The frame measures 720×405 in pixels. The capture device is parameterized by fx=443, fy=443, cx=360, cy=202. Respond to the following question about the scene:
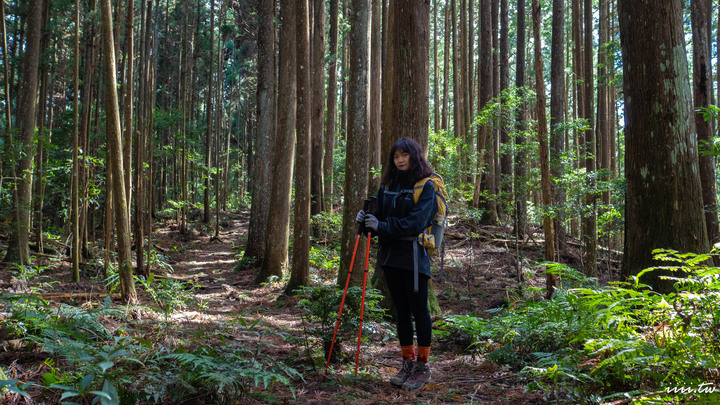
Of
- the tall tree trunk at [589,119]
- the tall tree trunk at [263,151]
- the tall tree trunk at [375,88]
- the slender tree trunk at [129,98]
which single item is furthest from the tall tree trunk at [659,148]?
the tall tree trunk at [375,88]

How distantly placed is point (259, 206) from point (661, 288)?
957cm

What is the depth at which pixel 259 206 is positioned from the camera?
1195 centimetres

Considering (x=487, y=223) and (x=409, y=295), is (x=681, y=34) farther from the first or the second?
(x=487, y=223)

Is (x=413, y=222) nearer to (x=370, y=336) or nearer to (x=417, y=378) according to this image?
(x=417, y=378)

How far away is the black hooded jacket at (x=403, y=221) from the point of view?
3.72 m

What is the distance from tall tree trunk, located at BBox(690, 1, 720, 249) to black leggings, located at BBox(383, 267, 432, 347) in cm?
578

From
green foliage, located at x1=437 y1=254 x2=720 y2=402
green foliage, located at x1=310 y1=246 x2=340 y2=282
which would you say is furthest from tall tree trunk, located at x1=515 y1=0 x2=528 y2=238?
green foliage, located at x1=437 y1=254 x2=720 y2=402

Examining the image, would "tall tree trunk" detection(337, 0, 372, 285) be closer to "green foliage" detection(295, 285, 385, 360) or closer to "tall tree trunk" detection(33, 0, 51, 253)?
"green foliage" detection(295, 285, 385, 360)

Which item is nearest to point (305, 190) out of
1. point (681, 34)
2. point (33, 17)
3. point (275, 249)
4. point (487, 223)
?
point (275, 249)

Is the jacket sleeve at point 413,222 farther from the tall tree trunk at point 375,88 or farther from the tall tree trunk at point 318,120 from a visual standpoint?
the tall tree trunk at point 375,88

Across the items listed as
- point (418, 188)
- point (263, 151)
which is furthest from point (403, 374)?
point (263, 151)

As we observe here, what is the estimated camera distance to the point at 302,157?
26.0ft

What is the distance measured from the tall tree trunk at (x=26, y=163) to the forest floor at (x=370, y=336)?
0.93 metres

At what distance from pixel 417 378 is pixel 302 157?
16.3 ft
